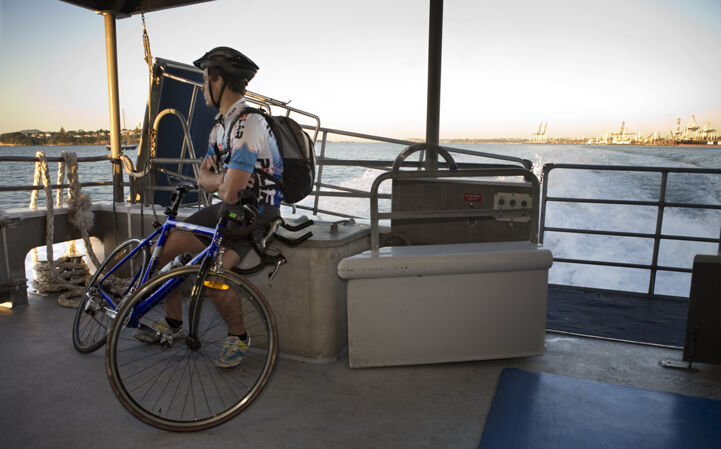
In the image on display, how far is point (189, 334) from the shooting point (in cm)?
230

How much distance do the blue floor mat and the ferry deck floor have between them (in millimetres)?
104

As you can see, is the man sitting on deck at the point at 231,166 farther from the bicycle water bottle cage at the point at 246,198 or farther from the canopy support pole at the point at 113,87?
the canopy support pole at the point at 113,87

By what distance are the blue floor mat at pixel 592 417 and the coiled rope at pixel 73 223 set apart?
351 cm

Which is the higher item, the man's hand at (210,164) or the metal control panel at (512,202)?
the man's hand at (210,164)

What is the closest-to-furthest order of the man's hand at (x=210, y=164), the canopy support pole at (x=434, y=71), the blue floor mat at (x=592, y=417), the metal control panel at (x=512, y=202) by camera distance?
the blue floor mat at (x=592, y=417) < the man's hand at (x=210, y=164) < the metal control panel at (x=512, y=202) < the canopy support pole at (x=434, y=71)

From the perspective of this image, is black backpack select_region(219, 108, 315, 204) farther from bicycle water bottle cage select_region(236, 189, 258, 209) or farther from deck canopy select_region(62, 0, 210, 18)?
deck canopy select_region(62, 0, 210, 18)

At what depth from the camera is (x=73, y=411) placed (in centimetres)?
243

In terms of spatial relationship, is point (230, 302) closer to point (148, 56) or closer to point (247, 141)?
point (247, 141)

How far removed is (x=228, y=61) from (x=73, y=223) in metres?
2.94

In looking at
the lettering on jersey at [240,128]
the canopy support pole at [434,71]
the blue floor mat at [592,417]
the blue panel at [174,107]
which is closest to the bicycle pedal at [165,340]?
the lettering on jersey at [240,128]

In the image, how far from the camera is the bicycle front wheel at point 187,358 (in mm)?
2201

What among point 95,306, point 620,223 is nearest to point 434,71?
point 95,306

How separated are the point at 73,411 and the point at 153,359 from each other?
611 millimetres

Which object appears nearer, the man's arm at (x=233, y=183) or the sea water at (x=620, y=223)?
the man's arm at (x=233, y=183)
